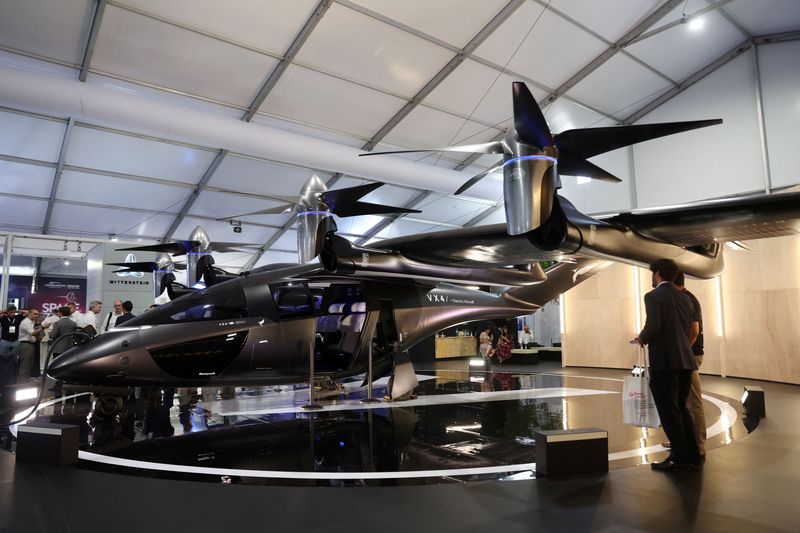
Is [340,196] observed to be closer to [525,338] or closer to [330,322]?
[330,322]

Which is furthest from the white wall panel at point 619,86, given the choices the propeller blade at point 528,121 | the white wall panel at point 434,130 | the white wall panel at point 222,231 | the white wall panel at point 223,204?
the white wall panel at point 222,231

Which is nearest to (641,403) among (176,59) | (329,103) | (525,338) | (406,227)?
(329,103)

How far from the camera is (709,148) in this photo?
12.6 meters

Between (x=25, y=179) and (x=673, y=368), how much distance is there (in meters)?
16.4

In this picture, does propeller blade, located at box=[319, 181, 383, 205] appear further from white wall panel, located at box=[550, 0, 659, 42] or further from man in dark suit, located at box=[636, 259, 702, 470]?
white wall panel, located at box=[550, 0, 659, 42]

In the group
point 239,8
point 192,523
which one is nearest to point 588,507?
point 192,523

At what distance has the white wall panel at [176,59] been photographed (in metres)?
9.34

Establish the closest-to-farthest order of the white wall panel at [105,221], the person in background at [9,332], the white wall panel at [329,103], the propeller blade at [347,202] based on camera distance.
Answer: the propeller blade at [347,202] < the person in background at [9,332] < the white wall panel at [329,103] < the white wall panel at [105,221]

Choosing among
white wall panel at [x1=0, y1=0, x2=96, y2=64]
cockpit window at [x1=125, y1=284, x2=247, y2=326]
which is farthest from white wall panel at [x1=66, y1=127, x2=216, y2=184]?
cockpit window at [x1=125, y1=284, x2=247, y2=326]

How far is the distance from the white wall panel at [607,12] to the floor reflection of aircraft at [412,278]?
6.10 meters

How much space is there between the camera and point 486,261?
6062 millimetres

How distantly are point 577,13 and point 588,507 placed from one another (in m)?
10.9

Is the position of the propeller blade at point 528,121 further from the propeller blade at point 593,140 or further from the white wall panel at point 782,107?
the white wall panel at point 782,107

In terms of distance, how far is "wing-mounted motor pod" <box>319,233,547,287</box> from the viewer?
605 cm
